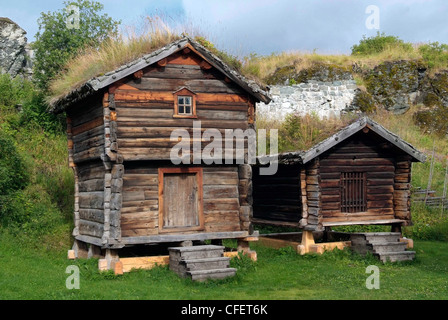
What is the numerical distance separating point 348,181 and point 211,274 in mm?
6867

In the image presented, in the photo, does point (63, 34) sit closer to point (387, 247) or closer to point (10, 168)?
point (10, 168)

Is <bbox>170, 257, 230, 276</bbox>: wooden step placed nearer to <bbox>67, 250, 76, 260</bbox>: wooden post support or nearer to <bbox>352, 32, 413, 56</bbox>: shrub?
<bbox>67, 250, 76, 260</bbox>: wooden post support

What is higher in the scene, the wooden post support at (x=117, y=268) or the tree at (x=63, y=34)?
the tree at (x=63, y=34)

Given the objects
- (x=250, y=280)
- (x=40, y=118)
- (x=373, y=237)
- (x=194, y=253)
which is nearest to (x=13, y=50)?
(x=40, y=118)

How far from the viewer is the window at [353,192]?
1730 centimetres

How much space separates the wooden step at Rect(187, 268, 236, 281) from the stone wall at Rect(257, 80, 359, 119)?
18408 millimetres

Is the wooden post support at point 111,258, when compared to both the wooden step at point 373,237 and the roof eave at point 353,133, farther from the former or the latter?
the wooden step at point 373,237

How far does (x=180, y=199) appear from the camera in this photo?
14555mm

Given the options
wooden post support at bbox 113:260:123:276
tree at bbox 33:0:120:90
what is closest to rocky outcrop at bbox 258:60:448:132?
tree at bbox 33:0:120:90

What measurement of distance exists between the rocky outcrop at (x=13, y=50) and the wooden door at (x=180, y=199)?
16.9 meters

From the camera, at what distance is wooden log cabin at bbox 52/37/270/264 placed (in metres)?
13.6

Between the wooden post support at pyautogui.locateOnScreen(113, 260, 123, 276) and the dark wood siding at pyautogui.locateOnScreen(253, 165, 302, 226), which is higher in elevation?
the dark wood siding at pyautogui.locateOnScreen(253, 165, 302, 226)

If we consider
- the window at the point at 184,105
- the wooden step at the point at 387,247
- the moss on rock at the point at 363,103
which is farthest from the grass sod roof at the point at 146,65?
the moss on rock at the point at 363,103
